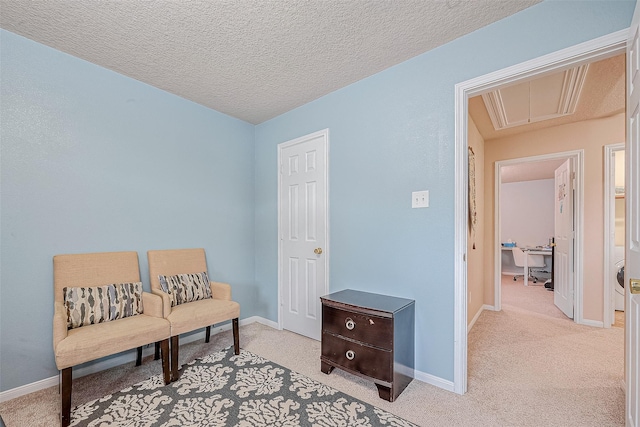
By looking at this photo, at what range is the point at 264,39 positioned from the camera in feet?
6.84

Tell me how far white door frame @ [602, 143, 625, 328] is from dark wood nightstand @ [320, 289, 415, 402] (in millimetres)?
2888

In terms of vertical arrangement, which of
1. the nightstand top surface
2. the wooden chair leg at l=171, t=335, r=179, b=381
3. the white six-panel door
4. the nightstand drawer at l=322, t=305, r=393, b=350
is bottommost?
the wooden chair leg at l=171, t=335, r=179, b=381

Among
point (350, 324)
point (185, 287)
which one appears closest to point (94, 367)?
point (185, 287)

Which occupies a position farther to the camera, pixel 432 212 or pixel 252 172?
pixel 252 172

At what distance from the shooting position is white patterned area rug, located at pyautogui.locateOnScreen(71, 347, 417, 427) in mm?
1737

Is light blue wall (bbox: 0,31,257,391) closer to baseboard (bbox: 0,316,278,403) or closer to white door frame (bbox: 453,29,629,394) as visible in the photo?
baseboard (bbox: 0,316,278,403)

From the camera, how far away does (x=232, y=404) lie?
1.90 meters

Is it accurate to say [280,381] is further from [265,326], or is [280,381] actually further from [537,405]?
[537,405]

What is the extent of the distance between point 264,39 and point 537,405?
312 centimetres

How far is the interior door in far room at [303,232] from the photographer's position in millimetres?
3008

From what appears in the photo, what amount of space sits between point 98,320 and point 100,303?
0.12 meters

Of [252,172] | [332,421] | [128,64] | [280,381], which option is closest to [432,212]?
[332,421]

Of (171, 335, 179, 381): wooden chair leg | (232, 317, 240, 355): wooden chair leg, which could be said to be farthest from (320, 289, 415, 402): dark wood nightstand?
(171, 335, 179, 381): wooden chair leg

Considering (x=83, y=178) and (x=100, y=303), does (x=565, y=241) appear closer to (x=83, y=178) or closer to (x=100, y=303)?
(x=100, y=303)
